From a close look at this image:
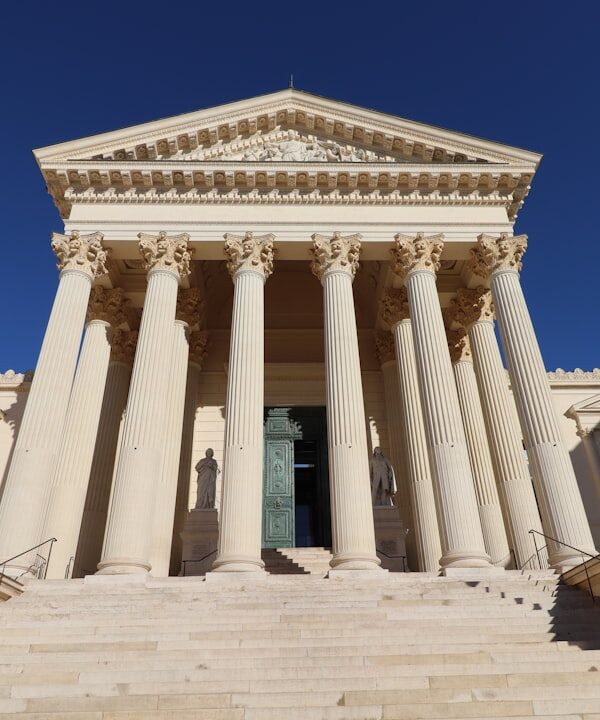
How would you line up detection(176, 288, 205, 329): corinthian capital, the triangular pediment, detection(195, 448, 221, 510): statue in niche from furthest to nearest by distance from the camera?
1. detection(176, 288, 205, 329): corinthian capital
2. detection(195, 448, 221, 510): statue in niche
3. the triangular pediment

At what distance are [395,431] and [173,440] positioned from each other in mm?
8956

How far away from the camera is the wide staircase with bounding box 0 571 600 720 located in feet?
23.5

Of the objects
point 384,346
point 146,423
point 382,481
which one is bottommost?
point 146,423

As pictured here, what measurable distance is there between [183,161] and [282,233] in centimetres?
427

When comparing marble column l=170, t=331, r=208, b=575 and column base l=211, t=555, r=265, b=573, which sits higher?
marble column l=170, t=331, r=208, b=575

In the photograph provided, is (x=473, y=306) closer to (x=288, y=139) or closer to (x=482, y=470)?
(x=482, y=470)

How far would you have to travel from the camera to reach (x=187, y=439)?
72.2 feet

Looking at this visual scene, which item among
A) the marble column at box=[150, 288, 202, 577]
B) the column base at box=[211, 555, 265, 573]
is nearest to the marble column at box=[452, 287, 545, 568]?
the column base at box=[211, 555, 265, 573]

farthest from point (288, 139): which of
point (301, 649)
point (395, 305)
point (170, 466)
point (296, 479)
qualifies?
point (301, 649)

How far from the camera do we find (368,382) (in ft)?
80.2

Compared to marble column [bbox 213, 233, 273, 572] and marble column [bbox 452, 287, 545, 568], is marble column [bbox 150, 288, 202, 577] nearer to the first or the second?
marble column [bbox 213, 233, 273, 572]

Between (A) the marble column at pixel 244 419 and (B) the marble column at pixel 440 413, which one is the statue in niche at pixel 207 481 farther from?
(B) the marble column at pixel 440 413

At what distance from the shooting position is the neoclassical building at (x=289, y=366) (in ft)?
48.8

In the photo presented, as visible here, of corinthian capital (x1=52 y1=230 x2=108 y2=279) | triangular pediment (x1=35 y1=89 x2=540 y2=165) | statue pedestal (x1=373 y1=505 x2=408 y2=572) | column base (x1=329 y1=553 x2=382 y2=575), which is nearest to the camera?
column base (x1=329 y1=553 x2=382 y2=575)
